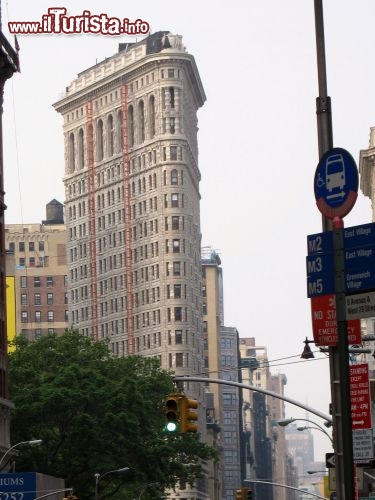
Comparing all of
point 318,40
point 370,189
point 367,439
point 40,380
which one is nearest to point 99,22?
point 370,189

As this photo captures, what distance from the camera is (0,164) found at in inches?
4070

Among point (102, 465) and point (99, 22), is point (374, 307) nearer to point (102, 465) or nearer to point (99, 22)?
point (102, 465)

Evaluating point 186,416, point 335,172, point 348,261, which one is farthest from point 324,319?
point 186,416

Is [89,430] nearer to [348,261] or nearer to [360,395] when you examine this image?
[360,395]

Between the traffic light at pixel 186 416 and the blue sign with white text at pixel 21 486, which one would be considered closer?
the traffic light at pixel 186 416

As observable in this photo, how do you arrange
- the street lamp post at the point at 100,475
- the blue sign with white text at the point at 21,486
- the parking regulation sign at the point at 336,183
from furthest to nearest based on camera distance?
1. the street lamp post at the point at 100,475
2. the blue sign with white text at the point at 21,486
3. the parking regulation sign at the point at 336,183

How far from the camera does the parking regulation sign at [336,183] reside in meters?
20.7

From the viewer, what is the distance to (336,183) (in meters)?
20.9

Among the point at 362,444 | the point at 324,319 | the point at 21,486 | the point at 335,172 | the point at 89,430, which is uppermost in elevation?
the point at 335,172

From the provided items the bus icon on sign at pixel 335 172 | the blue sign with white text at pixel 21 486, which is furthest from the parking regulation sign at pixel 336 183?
the blue sign with white text at pixel 21 486

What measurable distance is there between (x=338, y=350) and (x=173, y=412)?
18.6 metres

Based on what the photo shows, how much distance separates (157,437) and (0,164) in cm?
2256

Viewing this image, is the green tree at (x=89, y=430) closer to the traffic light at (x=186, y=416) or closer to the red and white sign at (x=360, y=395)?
the red and white sign at (x=360, y=395)

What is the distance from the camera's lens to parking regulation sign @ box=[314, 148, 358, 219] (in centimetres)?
2073
